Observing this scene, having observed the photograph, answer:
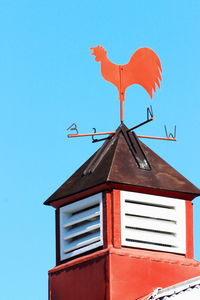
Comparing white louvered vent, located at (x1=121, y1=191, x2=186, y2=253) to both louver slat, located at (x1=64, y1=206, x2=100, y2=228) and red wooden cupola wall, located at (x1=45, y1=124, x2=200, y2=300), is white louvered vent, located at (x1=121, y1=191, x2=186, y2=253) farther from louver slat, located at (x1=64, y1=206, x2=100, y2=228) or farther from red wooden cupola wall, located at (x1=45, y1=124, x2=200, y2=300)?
louver slat, located at (x1=64, y1=206, x2=100, y2=228)

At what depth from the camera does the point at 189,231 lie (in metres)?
36.2

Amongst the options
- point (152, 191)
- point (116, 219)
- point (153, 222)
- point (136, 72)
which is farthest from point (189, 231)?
point (136, 72)

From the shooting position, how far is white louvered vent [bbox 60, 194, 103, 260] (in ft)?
116

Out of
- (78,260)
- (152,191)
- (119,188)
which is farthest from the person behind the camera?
(152,191)

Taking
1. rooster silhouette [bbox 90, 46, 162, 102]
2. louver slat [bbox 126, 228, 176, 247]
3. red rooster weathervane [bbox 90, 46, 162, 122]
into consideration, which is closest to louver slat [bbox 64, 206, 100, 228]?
louver slat [bbox 126, 228, 176, 247]

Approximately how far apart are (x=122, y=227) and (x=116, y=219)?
25 cm

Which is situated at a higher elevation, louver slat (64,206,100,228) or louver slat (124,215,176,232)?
louver slat (64,206,100,228)

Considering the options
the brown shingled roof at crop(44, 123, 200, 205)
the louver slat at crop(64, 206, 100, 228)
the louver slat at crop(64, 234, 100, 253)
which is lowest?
the louver slat at crop(64, 234, 100, 253)

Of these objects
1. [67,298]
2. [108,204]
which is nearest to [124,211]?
[108,204]

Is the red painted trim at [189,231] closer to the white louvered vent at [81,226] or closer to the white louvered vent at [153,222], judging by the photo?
the white louvered vent at [153,222]

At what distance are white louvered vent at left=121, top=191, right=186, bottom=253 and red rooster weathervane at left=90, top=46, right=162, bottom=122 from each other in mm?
2839

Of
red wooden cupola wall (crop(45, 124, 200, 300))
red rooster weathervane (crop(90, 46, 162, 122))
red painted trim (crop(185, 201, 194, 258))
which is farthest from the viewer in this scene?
red rooster weathervane (crop(90, 46, 162, 122))

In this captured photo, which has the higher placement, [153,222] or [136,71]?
[136,71]

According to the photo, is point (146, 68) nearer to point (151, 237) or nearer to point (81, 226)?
point (81, 226)
